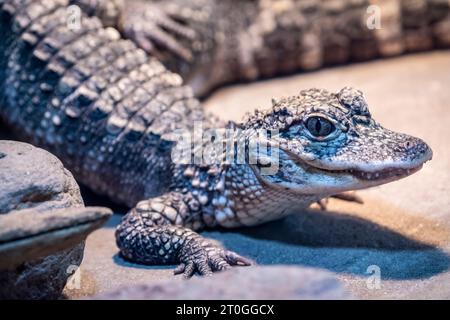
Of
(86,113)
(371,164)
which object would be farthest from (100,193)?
(371,164)

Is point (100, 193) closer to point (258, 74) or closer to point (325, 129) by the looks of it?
point (325, 129)

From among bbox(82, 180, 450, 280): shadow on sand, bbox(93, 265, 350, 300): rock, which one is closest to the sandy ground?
bbox(82, 180, 450, 280): shadow on sand

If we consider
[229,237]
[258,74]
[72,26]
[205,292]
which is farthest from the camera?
[258,74]

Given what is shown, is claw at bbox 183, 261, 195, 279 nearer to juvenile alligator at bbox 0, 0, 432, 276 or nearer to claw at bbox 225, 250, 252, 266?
juvenile alligator at bbox 0, 0, 432, 276

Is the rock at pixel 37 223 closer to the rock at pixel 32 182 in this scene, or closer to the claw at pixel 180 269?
the rock at pixel 32 182

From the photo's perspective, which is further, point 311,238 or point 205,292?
point 311,238

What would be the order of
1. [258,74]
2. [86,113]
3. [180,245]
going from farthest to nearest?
1. [258,74]
2. [86,113]
3. [180,245]

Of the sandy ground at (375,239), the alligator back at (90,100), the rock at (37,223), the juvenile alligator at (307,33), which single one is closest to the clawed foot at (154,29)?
the juvenile alligator at (307,33)
